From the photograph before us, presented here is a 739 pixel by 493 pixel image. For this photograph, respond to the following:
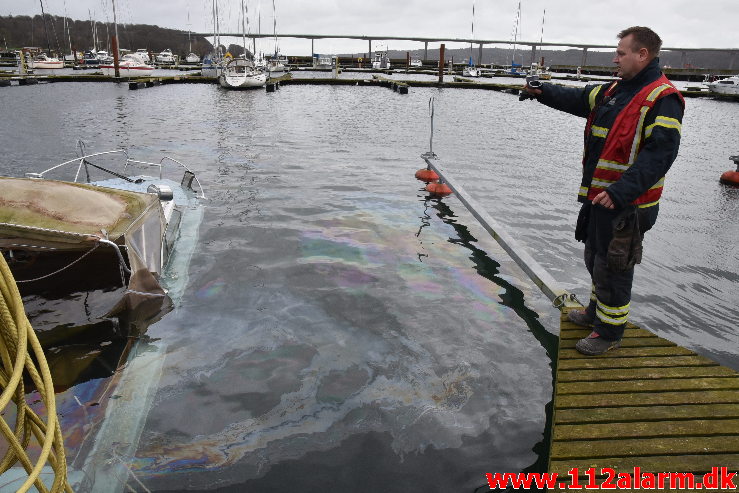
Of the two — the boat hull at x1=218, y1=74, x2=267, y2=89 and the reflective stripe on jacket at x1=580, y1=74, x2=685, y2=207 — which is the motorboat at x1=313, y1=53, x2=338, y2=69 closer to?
the boat hull at x1=218, y1=74, x2=267, y2=89

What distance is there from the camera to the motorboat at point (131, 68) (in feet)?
226

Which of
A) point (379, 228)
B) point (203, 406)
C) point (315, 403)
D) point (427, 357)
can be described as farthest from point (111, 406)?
point (379, 228)

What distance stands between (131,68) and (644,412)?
79816 mm

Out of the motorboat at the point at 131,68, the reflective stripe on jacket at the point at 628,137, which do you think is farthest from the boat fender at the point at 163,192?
the motorboat at the point at 131,68

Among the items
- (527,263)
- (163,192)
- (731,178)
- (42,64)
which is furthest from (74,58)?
(527,263)

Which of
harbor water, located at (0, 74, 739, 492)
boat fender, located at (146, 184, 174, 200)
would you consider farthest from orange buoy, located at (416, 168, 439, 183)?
boat fender, located at (146, 184, 174, 200)

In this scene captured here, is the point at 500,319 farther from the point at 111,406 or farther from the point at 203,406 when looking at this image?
the point at 111,406

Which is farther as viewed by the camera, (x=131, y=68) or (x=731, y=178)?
(x=131, y=68)

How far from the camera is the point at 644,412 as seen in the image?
4.49 meters

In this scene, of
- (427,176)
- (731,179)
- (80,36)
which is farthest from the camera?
(80,36)

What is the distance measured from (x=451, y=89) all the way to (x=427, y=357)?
6271 centimetres

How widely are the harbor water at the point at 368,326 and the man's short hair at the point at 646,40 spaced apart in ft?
12.7

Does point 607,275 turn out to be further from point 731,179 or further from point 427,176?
point 731,179

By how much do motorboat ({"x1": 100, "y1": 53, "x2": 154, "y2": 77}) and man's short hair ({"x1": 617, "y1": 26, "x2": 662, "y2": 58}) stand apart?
75.2 m
